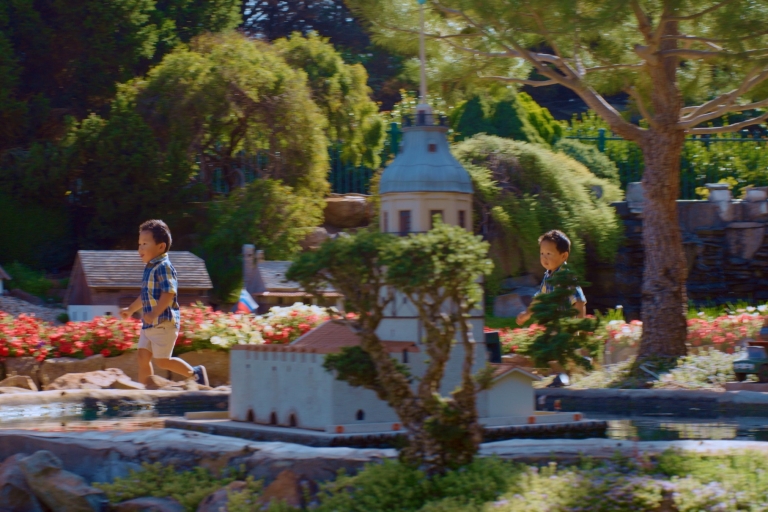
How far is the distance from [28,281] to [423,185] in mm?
11395

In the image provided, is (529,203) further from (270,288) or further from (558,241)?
(558,241)

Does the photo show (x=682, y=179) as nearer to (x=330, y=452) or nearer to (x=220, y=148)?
(x=220, y=148)

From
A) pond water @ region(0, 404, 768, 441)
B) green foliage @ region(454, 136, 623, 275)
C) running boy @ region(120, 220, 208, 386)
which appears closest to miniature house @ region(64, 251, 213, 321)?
running boy @ region(120, 220, 208, 386)

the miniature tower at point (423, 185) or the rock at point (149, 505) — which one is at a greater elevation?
the miniature tower at point (423, 185)

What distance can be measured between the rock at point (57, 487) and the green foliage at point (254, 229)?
10.6 metres

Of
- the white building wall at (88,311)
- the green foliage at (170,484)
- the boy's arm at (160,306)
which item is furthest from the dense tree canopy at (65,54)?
the green foliage at (170,484)

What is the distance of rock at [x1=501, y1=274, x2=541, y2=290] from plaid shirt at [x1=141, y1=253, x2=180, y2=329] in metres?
8.36

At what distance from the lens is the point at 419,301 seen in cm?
370

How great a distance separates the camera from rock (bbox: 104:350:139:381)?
340 inches

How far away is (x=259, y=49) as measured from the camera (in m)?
17.2

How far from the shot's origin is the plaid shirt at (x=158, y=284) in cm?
698

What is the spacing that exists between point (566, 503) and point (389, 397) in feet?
2.60

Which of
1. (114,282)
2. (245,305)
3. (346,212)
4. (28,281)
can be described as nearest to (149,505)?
(245,305)

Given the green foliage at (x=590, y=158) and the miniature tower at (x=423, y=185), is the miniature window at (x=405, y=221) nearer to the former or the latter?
the miniature tower at (x=423, y=185)
